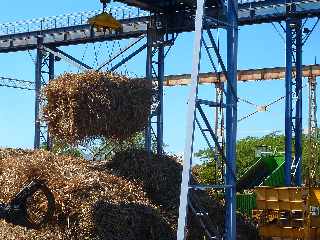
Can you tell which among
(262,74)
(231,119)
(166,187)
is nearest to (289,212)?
(166,187)

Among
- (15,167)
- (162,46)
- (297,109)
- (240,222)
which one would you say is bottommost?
(240,222)

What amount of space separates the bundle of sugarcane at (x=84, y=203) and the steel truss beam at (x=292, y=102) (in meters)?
9.23

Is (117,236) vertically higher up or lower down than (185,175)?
lower down

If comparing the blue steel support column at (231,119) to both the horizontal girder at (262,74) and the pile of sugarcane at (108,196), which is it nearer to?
the pile of sugarcane at (108,196)

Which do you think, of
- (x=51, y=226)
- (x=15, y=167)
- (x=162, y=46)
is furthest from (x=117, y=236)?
(x=162, y=46)

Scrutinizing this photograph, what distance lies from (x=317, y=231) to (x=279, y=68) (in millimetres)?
30393

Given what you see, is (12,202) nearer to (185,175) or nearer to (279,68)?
(185,175)

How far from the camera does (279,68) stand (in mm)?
44719

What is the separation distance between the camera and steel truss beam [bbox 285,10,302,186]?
2355 cm

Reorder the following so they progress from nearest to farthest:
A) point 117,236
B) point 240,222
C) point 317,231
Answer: point 117,236 → point 317,231 → point 240,222

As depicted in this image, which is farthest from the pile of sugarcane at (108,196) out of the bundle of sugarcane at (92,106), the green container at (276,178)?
the green container at (276,178)

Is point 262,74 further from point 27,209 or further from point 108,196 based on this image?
point 27,209

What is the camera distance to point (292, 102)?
2433 cm

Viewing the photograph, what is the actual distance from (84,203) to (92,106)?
322 centimetres
